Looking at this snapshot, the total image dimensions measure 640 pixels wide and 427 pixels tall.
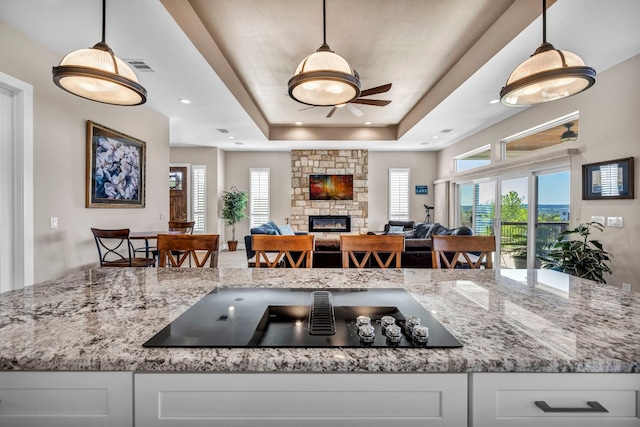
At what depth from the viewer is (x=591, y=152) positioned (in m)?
3.58

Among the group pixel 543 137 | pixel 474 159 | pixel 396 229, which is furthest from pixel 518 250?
pixel 396 229

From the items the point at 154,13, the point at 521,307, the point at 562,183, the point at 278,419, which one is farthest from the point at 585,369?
the point at 562,183

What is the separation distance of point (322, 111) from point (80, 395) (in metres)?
5.66

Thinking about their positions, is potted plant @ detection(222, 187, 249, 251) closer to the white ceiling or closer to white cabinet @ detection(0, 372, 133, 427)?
the white ceiling

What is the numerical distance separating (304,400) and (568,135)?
16.4 ft

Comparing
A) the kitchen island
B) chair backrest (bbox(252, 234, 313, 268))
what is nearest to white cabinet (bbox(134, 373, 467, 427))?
the kitchen island

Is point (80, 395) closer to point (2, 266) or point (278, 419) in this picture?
point (278, 419)

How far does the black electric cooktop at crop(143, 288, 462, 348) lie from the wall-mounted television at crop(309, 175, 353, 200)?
684 cm

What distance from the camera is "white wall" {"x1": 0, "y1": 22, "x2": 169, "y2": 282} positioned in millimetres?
2783

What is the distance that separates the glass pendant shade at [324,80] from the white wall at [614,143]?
11.1 feet

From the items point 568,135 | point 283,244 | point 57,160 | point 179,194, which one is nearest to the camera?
point 283,244

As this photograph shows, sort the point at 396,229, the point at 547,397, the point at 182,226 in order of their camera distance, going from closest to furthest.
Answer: the point at 547,397 → the point at 182,226 → the point at 396,229

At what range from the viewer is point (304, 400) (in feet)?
2.28

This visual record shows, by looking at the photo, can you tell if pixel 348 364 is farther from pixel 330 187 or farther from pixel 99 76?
pixel 330 187
